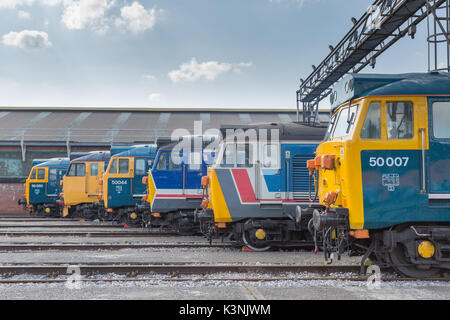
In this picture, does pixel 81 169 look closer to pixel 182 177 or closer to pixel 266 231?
pixel 182 177

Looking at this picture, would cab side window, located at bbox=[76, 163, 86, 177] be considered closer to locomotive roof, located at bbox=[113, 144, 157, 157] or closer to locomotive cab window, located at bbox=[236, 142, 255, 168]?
locomotive roof, located at bbox=[113, 144, 157, 157]

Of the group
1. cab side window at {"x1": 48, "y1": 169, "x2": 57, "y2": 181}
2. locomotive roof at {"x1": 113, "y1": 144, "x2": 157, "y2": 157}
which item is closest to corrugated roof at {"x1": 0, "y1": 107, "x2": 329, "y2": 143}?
cab side window at {"x1": 48, "y1": 169, "x2": 57, "y2": 181}

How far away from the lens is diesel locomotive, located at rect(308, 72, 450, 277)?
6.74m

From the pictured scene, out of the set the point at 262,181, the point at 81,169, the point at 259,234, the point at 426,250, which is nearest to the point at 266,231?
the point at 259,234

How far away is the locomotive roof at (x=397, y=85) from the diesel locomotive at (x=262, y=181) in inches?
140

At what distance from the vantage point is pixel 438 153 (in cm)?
679

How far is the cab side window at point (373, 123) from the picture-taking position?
679 centimetres

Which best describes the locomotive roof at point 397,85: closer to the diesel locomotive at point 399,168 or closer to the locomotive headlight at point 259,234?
the diesel locomotive at point 399,168

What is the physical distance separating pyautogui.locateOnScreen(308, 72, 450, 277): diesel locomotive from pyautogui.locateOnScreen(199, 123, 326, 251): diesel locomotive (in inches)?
145

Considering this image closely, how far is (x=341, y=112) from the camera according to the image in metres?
7.69

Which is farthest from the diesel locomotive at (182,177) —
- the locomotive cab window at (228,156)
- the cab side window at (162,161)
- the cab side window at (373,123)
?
the cab side window at (373,123)
